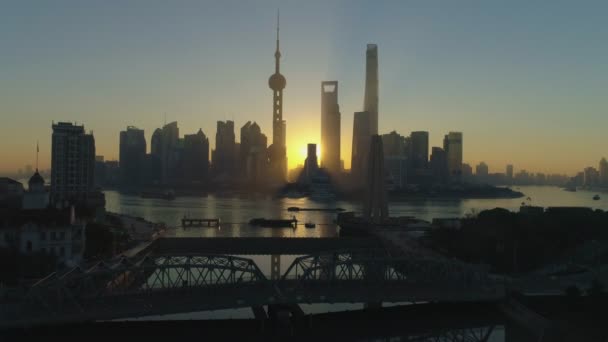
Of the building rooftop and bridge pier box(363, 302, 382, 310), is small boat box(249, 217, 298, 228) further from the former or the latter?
bridge pier box(363, 302, 382, 310)

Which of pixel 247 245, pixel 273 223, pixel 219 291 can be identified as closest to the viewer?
pixel 219 291

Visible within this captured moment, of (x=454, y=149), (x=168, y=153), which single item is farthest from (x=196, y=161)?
(x=454, y=149)

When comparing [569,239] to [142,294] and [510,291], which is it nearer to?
[510,291]

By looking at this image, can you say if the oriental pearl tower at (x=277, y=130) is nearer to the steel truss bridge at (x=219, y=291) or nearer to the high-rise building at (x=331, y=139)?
the high-rise building at (x=331, y=139)

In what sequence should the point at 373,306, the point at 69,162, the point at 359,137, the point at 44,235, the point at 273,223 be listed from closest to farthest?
1. the point at 373,306
2. the point at 44,235
3. the point at 69,162
4. the point at 273,223
5. the point at 359,137

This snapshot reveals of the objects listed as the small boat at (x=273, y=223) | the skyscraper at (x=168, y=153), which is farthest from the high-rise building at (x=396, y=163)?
the small boat at (x=273, y=223)

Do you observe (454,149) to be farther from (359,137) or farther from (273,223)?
(273,223)

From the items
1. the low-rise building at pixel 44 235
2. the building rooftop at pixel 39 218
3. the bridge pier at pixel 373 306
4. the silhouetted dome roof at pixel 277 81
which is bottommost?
the bridge pier at pixel 373 306

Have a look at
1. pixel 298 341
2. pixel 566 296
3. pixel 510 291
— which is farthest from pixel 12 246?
pixel 566 296
